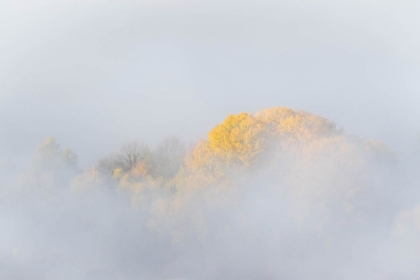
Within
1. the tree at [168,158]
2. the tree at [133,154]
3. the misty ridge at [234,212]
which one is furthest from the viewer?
the tree at [133,154]

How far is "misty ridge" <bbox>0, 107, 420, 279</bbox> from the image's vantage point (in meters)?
64.0

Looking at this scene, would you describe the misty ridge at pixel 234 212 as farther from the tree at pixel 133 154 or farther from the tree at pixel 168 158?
the tree at pixel 133 154

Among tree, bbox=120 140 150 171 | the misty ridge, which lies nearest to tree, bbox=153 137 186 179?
tree, bbox=120 140 150 171

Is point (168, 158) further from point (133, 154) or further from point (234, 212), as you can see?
point (234, 212)

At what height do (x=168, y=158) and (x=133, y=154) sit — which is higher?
(x=133, y=154)

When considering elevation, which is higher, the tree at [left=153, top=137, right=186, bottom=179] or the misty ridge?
the tree at [left=153, top=137, right=186, bottom=179]

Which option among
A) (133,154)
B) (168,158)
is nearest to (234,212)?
(168,158)

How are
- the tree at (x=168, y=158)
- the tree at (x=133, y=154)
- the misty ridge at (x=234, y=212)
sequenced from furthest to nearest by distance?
the tree at (x=133, y=154) < the tree at (x=168, y=158) < the misty ridge at (x=234, y=212)

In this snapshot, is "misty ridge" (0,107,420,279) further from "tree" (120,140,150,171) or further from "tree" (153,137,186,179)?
"tree" (120,140,150,171)

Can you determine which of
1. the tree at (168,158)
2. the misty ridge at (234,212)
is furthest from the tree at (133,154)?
the misty ridge at (234,212)

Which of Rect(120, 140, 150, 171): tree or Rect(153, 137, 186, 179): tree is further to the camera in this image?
Rect(120, 140, 150, 171): tree

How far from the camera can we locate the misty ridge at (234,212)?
63969 mm

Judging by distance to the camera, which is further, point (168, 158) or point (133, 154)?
point (133, 154)

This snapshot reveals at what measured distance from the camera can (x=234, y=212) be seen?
6850 centimetres
